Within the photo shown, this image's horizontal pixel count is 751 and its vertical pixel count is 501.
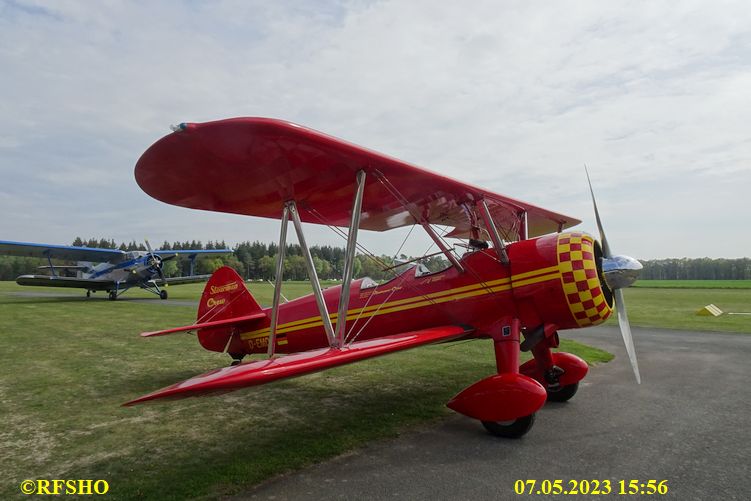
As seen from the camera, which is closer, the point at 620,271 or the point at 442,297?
the point at 620,271

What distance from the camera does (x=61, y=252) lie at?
24.8 meters

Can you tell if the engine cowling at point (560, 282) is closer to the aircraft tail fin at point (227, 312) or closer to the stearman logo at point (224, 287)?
the aircraft tail fin at point (227, 312)

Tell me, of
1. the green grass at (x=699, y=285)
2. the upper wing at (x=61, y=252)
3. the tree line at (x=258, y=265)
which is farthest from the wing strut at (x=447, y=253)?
the tree line at (x=258, y=265)

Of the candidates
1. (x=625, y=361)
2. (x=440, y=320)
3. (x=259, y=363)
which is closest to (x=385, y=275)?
(x=440, y=320)

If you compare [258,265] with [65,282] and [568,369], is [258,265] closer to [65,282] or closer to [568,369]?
[65,282]

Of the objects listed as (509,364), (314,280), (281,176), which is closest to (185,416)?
(314,280)

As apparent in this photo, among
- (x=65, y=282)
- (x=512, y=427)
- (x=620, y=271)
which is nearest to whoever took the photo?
(x=512, y=427)

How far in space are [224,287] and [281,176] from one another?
3384mm

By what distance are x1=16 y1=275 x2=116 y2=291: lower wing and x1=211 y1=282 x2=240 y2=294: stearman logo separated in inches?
864

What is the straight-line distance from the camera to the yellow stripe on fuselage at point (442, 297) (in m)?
4.59

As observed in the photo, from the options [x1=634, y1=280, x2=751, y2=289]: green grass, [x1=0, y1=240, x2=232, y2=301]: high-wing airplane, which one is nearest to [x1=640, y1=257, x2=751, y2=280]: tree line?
[x1=634, y1=280, x2=751, y2=289]: green grass

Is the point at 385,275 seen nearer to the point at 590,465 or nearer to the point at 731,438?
the point at 590,465

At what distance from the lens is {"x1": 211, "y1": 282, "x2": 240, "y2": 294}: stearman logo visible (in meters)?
6.95

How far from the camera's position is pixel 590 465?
11.6 ft
